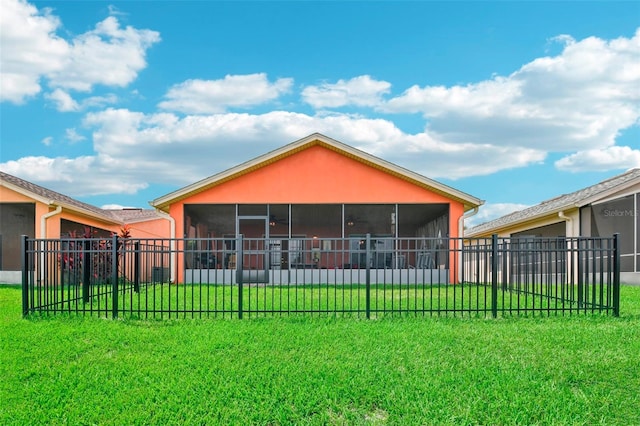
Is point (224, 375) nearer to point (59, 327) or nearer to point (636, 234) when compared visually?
point (59, 327)

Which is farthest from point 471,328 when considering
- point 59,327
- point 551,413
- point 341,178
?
point 341,178

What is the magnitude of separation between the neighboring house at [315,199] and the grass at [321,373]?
11.0 metres

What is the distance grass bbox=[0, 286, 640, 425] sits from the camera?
6.14 m

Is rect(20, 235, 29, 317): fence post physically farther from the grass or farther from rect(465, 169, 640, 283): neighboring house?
rect(465, 169, 640, 283): neighboring house

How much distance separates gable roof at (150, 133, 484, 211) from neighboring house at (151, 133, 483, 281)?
0.12ft

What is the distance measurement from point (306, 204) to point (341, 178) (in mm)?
1553

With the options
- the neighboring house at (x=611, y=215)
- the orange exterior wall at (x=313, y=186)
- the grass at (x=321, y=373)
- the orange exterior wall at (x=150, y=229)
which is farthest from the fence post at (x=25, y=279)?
the orange exterior wall at (x=150, y=229)

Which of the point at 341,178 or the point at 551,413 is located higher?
the point at 341,178

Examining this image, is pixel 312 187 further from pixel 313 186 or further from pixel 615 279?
pixel 615 279

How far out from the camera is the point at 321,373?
23.3 ft

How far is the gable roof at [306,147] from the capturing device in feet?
67.7

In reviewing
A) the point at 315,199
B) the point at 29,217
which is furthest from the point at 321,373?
the point at 29,217

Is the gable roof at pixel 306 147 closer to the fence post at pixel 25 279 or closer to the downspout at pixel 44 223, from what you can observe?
the downspout at pixel 44 223

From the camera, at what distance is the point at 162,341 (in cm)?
888
